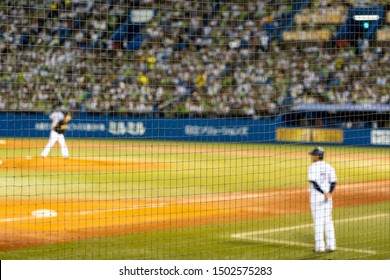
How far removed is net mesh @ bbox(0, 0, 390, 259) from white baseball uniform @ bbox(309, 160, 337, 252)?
0.08m

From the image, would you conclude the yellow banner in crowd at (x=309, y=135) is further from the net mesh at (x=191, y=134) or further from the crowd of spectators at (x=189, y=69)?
the crowd of spectators at (x=189, y=69)

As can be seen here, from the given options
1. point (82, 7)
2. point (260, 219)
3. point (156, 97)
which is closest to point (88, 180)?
point (260, 219)

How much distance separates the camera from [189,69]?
89.2ft

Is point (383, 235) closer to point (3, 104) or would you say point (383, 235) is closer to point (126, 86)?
point (126, 86)

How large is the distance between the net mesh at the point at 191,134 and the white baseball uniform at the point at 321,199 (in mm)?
81

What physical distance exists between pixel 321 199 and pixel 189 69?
18.1 m

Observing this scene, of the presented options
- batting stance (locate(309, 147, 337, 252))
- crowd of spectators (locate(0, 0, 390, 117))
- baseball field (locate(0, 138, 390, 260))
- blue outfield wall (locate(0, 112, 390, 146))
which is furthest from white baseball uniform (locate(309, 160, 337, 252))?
blue outfield wall (locate(0, 112, 390, 146))

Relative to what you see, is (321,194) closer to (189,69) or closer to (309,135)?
(189,69)

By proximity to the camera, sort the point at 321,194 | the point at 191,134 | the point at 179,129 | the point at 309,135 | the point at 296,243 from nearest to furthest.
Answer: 1. the point at 321,194
2. the point at 296,243
3. the point at 309,135
4. the point at 191,134
5. the point at 179,129

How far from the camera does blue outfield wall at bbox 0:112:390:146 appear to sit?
29894 millimetres

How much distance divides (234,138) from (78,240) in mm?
21532

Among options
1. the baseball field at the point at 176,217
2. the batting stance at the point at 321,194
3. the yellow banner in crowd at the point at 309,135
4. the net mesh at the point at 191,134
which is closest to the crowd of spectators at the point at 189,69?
the net mesh at the point at 191,134

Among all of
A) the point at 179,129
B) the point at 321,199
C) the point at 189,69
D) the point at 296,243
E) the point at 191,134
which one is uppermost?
the point at 189,69

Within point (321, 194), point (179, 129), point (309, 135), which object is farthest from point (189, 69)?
point (321, 194)
